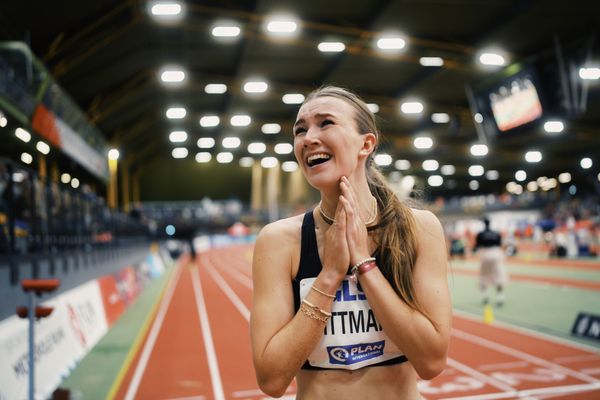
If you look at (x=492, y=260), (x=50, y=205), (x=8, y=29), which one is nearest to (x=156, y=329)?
(x=50, y=205)

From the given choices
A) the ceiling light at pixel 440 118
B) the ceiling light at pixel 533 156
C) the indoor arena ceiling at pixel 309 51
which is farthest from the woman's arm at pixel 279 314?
the ceiling light at pixel 533 156

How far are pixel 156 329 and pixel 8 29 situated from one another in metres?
8.94

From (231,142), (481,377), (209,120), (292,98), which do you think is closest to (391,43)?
(292,98)

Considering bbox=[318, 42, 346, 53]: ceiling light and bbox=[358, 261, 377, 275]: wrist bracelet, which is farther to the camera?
bbox=[318, 42, 346, 53]: ceiling light

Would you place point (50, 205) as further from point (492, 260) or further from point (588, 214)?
point (588, 214)

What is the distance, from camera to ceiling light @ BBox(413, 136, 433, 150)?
114 feet

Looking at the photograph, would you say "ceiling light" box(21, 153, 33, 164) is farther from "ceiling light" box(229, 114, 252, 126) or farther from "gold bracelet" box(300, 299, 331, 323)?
"gold bracelet" box(300, 299, 331, 323)

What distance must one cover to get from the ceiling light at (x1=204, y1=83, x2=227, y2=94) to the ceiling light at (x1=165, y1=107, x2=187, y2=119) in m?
4.30

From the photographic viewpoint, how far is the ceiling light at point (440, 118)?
94.2ft

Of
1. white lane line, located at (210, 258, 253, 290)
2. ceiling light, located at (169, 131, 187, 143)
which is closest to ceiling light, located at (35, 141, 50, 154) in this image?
white lane line, located at (210, 258, 253, 290)

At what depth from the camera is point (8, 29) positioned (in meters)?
14.3

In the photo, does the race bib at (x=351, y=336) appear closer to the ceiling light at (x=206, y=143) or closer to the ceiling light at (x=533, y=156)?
the ceiling light at (x=206, y=143)

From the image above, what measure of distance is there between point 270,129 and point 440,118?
10.5 m

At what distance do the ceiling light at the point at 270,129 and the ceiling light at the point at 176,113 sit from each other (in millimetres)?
5121
